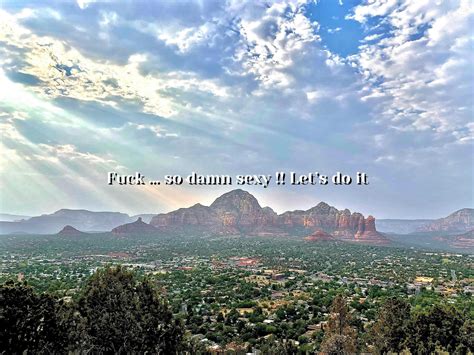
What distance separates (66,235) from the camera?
458ft

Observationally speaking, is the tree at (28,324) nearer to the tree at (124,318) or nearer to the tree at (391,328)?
the tree at (124,318)

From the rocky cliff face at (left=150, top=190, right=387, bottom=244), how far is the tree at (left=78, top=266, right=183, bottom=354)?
138 meters

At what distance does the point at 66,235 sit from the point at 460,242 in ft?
497

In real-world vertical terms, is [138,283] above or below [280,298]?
above

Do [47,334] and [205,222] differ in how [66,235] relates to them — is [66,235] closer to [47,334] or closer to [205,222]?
[205,222]

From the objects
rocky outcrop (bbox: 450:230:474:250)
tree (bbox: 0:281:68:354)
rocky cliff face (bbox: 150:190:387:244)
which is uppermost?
rocky cliff face (bbox: 150:190:387:244)

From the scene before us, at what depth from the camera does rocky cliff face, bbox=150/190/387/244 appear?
155 meters

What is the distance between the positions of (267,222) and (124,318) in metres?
163

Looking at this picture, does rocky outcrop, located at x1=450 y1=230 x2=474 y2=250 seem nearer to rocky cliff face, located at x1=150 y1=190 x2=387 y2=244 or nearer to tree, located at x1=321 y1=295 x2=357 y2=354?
rocky cliff face, located at x1=150 y1=190 x2=387 y2=244

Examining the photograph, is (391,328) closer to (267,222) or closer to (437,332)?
(437,332)

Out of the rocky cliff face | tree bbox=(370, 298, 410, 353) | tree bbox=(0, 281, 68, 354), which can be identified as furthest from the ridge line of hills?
tree bbox=(0, 281, 68, 354)

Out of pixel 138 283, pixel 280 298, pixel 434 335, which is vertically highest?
pixel 138 283

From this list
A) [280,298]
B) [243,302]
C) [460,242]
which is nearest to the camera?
[243,302]

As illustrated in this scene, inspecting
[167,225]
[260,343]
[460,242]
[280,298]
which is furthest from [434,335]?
[167,225]
